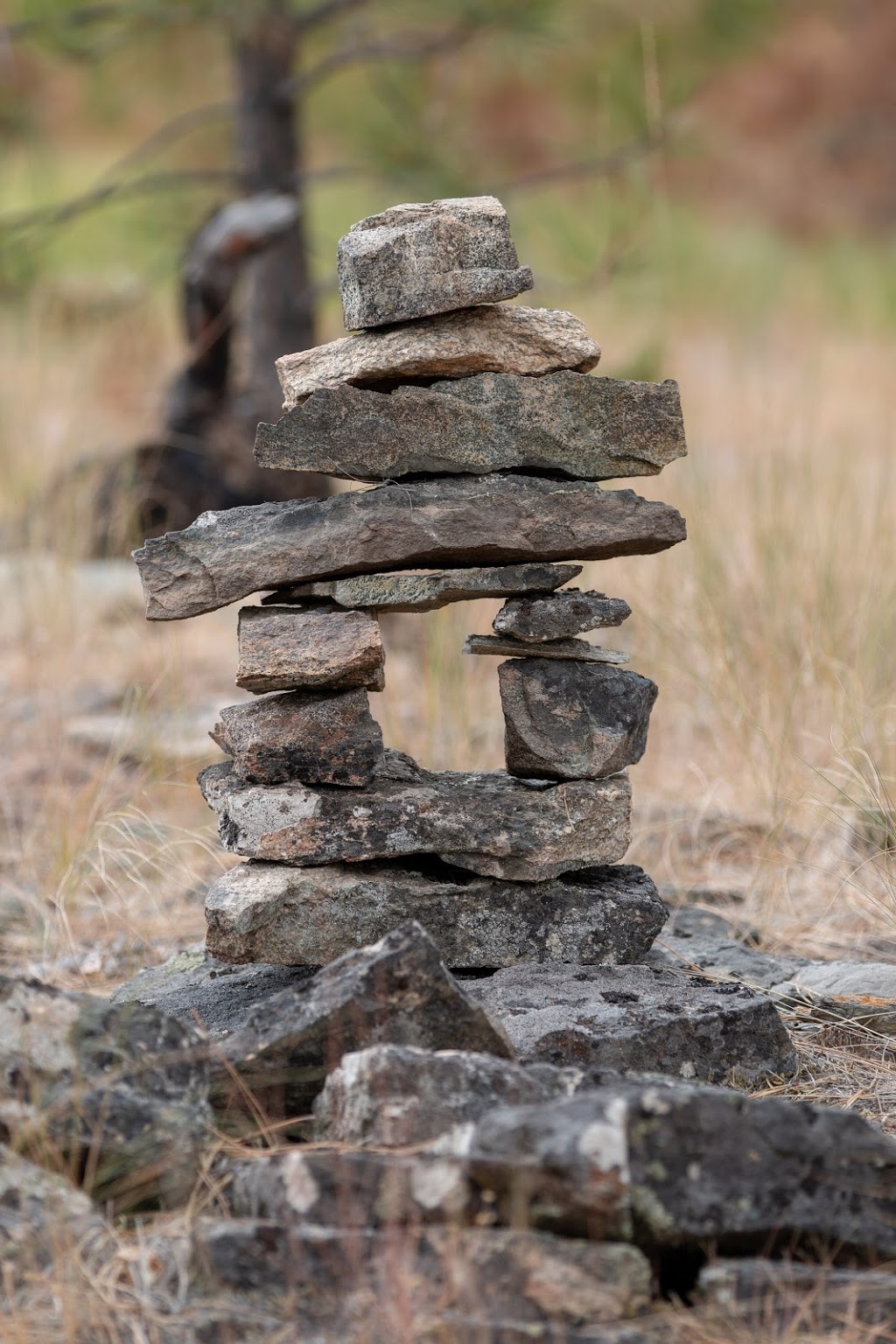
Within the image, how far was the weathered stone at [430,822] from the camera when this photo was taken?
9.65ft

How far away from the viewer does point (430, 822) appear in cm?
296

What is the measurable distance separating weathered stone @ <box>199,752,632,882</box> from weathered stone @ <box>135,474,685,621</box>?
0.42 meters

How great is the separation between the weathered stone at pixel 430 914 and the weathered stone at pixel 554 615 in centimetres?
52

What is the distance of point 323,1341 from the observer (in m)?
1.89

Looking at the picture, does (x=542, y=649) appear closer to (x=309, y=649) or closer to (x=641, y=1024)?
(x=309, y=649)

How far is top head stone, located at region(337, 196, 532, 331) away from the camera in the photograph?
113 inches

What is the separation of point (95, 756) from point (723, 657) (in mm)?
2156

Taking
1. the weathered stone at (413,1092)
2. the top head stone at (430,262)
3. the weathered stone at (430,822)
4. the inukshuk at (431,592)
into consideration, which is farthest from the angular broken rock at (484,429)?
the weathered stone at (413,1092)

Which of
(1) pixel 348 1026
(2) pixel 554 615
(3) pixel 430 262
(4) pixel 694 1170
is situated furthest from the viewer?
(2) pixel 554 615

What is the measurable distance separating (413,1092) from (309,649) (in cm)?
98

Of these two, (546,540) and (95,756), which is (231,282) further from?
(546,540)

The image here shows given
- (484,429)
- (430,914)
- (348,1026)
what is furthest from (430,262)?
(348,1026)

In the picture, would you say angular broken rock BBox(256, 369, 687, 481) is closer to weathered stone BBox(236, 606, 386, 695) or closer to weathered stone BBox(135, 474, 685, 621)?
weathered stone BBox(135, 474, 685, 621)

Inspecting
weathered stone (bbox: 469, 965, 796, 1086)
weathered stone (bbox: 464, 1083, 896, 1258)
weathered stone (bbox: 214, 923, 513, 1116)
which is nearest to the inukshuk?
weathered stone (bbox: 469, 965, 796, 1086)
